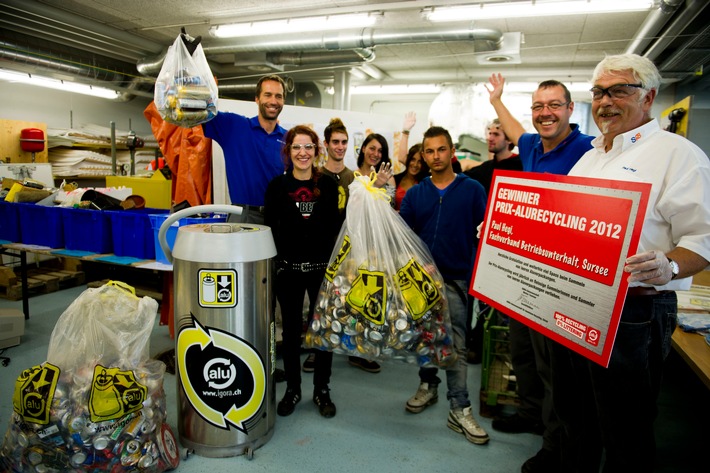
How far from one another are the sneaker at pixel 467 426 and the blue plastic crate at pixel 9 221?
11.6 feet

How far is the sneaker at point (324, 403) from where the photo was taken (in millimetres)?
2525

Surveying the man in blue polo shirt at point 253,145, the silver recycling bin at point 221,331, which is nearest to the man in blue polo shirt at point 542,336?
the silver recycling bin at point 221,331

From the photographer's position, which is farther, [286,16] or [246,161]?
[286,16]

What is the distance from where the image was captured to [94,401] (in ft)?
5.81

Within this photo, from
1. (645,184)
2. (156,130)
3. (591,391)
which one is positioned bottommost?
(591,391)

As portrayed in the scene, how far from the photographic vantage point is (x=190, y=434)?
2125mm

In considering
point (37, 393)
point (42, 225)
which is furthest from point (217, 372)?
point (42, 225)

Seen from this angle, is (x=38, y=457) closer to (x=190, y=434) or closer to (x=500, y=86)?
(x=190, y=434)

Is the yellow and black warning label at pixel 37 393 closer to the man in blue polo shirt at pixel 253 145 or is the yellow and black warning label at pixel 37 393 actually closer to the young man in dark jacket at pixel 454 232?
the man in blue polo shirt at pixel 253 145

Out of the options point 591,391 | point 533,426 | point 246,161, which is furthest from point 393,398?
point 246,161

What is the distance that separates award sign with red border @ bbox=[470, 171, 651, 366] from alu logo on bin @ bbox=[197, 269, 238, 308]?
3.41ft

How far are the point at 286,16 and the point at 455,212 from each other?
172 inches

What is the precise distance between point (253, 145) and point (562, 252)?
1949 mm

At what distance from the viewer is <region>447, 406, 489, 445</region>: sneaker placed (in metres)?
2.29
